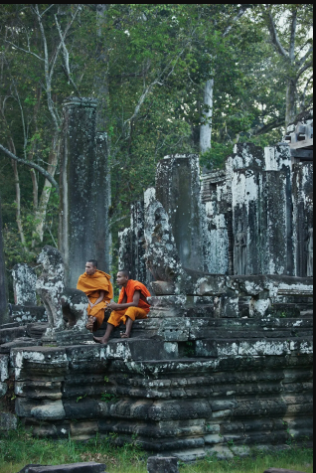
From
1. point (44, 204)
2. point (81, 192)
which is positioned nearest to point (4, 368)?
point (81, 192)

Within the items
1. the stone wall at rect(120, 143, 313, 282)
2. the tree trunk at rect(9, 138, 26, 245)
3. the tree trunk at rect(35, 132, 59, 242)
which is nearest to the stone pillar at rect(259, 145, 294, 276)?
the stone wall at rect(120, 143, 313, 282)

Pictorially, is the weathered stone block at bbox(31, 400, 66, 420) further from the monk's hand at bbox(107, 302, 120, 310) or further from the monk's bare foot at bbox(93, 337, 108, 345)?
the monk's hand at bbox(107, 302, 120, 310)

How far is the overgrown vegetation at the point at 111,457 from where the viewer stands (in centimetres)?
691

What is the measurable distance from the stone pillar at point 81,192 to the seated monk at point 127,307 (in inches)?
127

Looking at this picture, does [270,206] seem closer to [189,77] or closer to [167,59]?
[167,59]

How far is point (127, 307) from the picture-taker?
8.16 meters

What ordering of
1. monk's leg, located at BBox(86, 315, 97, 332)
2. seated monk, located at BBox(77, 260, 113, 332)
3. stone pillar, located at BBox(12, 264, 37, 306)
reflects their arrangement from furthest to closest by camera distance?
stone pillar, located at BBox(12, 264, 37, 306) < seated monk, located at BBox(77, 260, 113, 332) < monk's leg, located at BBox(86, 315, 97, 332)

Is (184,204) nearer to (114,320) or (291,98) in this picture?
(114,320)

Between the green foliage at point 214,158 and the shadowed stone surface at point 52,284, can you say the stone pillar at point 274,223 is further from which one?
the green foliage at point 214,158

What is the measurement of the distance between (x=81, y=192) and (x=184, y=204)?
1659 mm

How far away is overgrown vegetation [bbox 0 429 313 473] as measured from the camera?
691 centimetres

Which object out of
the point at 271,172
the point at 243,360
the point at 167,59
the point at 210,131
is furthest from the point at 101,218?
the point at 210,131

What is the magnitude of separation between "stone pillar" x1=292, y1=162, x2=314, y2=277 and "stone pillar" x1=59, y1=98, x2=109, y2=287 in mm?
2853

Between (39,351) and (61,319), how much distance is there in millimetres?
512
